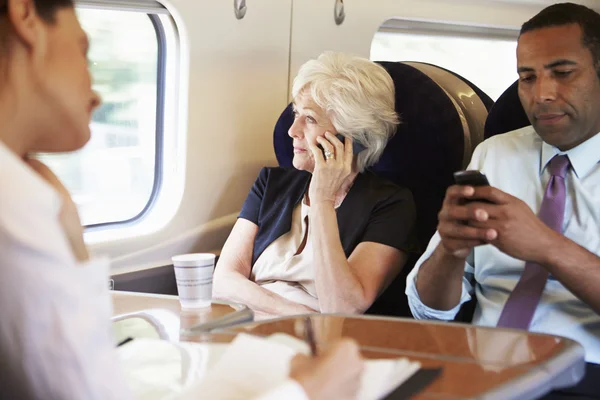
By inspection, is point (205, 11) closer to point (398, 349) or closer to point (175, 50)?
point (175, 50)

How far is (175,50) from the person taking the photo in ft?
9.24

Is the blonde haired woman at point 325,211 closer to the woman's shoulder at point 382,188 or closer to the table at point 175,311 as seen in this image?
the woman's shoulder at point 382,188

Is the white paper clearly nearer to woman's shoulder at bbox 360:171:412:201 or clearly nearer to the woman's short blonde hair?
woman's shoulder at bbox 360:171:412:201

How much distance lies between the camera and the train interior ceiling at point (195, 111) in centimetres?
268

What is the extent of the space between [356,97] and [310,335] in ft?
4.43

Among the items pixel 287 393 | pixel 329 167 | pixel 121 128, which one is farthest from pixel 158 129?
pixel 287 393

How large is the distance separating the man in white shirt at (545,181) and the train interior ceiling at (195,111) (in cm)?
39

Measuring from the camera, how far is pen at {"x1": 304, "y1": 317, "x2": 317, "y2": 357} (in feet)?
4.16

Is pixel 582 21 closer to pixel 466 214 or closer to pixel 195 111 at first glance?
pixel 466 214

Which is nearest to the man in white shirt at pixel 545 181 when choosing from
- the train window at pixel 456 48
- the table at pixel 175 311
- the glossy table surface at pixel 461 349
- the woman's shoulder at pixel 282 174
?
the glossy table surface at pixel 461 349

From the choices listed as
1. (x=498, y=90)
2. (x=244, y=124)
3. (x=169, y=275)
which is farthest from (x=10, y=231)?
(x=498, y=90)

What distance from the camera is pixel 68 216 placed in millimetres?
1393

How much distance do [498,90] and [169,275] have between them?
86.8 inches

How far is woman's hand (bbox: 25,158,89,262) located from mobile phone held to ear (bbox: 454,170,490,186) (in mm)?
798
